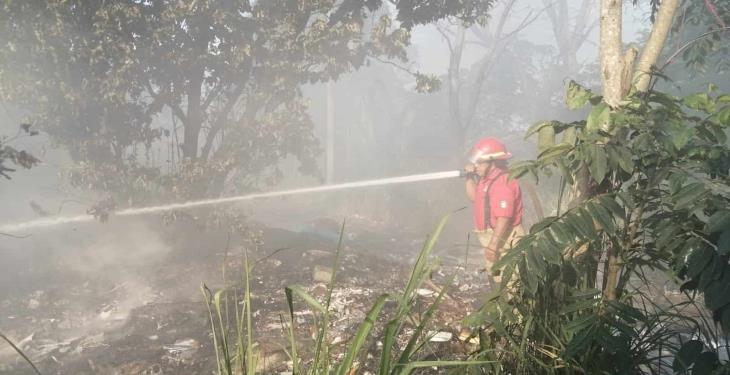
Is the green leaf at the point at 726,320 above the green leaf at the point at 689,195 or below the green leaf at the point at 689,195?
below

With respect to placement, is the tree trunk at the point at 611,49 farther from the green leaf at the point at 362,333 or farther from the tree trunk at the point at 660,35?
the green leaf at the point at 362,333

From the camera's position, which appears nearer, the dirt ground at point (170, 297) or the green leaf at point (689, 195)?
the green leaf at point (689, 195)

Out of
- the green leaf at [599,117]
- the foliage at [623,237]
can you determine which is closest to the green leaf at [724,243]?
the foliage at [623,237]

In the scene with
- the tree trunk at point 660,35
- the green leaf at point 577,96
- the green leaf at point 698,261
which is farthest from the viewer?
the tree trunk at point 660,35

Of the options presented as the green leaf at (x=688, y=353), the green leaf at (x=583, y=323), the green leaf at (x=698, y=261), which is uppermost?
the green leaf at (x=698, y=261)

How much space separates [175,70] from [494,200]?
4937 mm

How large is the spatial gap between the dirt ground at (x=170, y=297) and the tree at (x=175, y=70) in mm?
1076

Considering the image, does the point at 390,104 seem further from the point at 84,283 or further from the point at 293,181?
the point at 84,283

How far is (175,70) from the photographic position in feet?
21.1

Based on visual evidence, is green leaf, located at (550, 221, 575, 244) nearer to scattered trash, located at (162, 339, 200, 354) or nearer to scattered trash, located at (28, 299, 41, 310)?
scattered trash, located at (162, 339, 200, 354)

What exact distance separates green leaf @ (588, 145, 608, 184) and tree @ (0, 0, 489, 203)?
18.8ft

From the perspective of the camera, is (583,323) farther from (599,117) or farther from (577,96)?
(577,96)

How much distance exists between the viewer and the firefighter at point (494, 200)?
3.98 metres

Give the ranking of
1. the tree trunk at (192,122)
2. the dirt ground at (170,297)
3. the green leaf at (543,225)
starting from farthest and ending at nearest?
the tree trunk at (192,122) < the dirt ground at (170,297) < the green leaf at (543,225)
